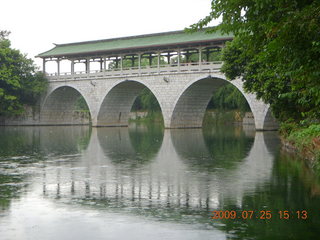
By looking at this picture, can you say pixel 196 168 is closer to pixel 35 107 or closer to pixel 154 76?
pixel 154 76

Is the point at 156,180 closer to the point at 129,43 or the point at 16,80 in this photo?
the point at 129,43

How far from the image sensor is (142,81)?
4588 cm

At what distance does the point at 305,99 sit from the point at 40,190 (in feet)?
21.3

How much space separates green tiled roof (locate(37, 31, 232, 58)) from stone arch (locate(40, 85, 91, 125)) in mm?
4292

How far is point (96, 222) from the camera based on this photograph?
8.80m

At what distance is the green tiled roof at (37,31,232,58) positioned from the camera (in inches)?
1622

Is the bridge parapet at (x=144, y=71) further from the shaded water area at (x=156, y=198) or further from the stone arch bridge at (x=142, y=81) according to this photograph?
the shaded water area at (x=156, y=198)

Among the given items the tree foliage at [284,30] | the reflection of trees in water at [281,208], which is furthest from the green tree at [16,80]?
the tree foliage at [284,30]

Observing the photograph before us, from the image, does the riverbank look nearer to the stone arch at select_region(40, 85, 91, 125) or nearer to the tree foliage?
the tree foliage

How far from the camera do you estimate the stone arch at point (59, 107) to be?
5519cm

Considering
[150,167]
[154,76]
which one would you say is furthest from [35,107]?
[150,167]
